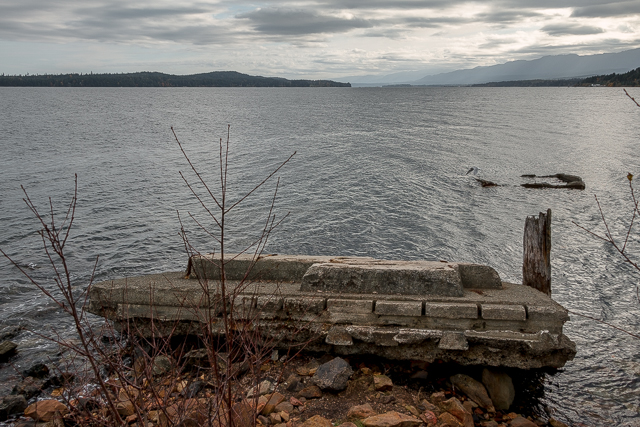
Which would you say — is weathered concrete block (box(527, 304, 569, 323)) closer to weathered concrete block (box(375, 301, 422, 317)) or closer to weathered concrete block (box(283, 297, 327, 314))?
weathered concrete block (box(375, 301, 422, 317))

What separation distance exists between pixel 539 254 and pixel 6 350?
1072 cm

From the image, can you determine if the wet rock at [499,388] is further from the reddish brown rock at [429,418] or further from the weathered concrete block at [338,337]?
the weathered concrete block at [338,337]

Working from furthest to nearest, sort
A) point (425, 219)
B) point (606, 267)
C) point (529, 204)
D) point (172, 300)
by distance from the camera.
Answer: point (529, 204) < point (425, 219) < point (606, 267) < point (172, 300)

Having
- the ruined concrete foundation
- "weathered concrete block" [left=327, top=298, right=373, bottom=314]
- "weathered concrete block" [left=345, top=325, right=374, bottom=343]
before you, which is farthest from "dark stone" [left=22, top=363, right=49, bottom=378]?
"weathered concrete block" [left=345, top=325, right=374, bottom=343]

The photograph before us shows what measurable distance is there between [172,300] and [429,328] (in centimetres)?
457

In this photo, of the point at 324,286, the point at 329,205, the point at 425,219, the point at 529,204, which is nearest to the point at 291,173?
the point at 329,205

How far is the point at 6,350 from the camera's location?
29.4 feet

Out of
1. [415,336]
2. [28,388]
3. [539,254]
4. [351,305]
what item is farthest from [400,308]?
[28,388]

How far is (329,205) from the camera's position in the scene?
20.7m

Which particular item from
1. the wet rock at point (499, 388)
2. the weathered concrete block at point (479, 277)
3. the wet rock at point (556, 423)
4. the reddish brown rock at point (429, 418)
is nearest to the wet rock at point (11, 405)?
the reddish brown rock at point (429, 418)

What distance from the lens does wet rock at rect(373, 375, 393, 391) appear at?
7080 millimetres

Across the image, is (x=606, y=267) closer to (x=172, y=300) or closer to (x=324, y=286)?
(x=324, y=286)

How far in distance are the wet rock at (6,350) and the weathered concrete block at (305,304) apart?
5.65m

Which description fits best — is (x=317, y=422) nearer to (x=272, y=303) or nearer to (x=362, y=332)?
(x=362, y=332)
